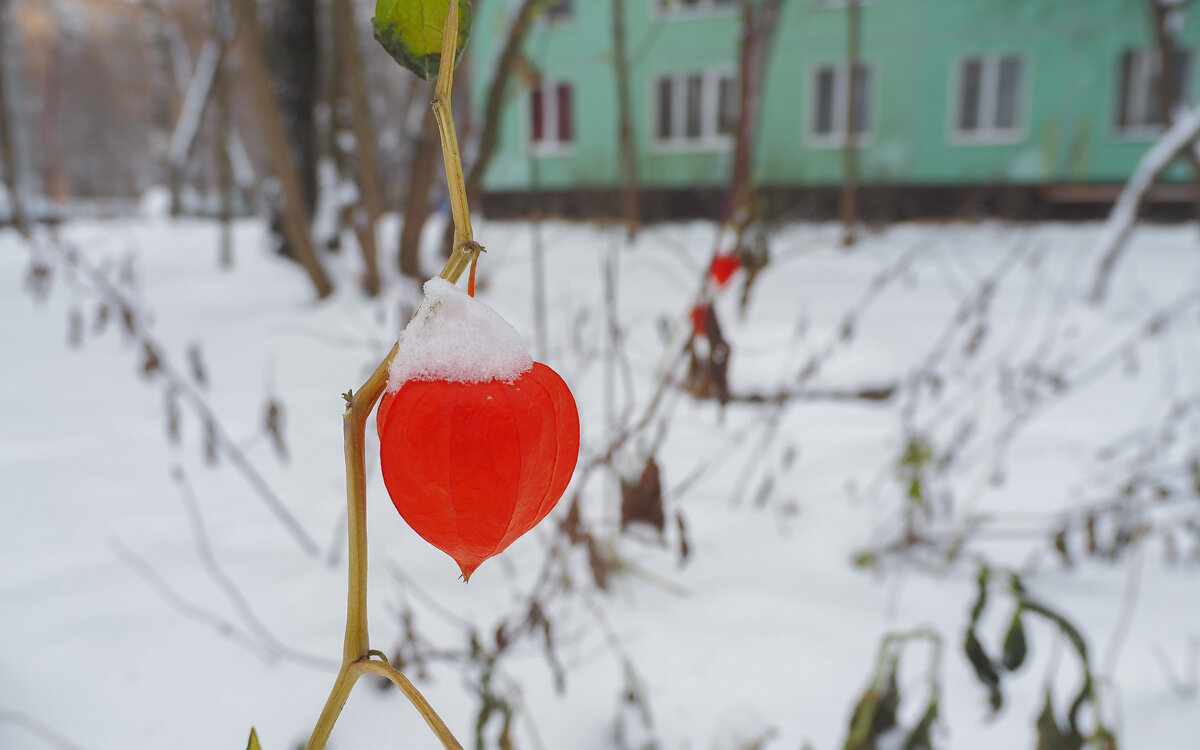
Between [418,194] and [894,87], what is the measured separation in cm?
929

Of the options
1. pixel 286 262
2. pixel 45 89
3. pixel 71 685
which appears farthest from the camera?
pixel 45 89

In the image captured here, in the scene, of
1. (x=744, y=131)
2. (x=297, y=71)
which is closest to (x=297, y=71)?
(x=297, y=71)

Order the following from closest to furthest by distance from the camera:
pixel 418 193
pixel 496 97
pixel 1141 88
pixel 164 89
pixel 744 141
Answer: pixel 744 141 < pixel 496 97 < pixel 418 193 < pixel 1141 88 < pixel 164 89

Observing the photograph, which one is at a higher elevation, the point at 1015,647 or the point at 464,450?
the point at 464,450

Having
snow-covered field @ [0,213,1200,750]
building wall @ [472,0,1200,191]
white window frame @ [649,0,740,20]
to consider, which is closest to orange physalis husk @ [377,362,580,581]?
snow-covered field @ [0,213,1200,750]

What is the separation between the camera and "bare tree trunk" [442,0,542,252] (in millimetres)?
2289

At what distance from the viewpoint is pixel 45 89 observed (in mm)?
23734

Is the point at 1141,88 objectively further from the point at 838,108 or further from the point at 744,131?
the point at 744,131

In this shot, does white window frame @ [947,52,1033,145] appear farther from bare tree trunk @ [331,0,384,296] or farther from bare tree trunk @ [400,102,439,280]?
bare tree trunk @ [331,0,384,296]

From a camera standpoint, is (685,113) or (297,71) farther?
(685,113)

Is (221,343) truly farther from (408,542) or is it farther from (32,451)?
(408,542)

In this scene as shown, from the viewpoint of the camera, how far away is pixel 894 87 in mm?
10062

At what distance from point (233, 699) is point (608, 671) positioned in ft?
1.81

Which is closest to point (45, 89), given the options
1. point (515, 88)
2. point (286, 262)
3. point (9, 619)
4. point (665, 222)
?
point (665, 222)
